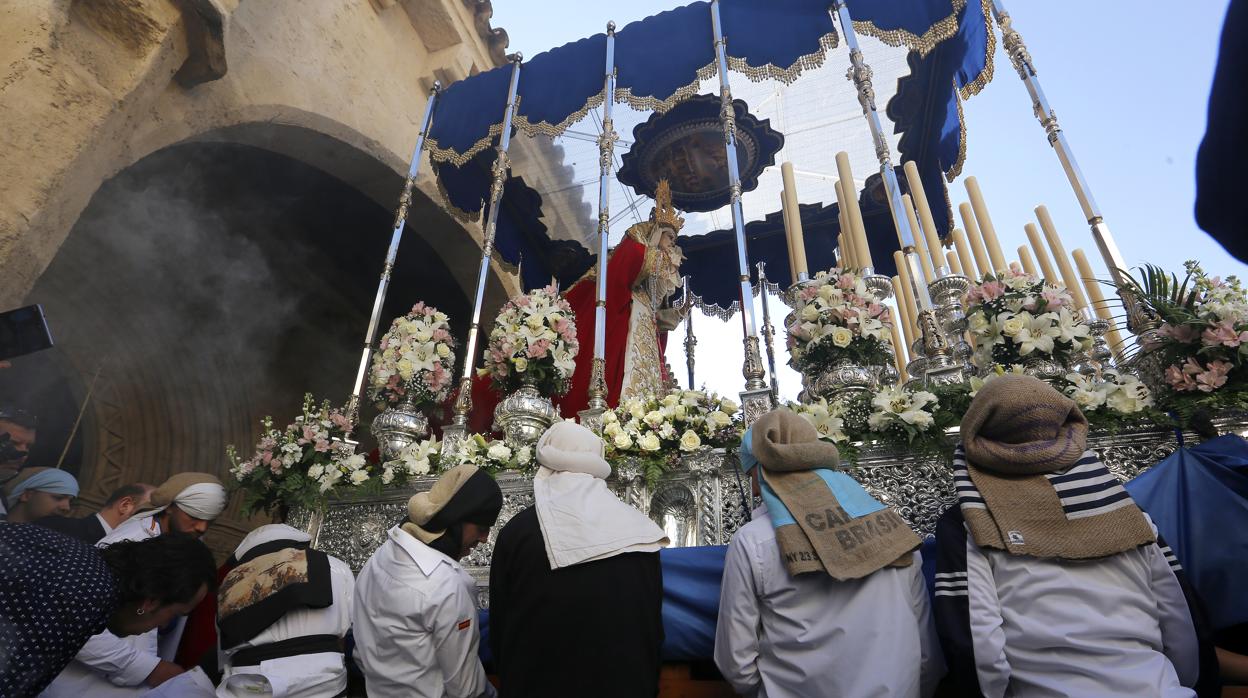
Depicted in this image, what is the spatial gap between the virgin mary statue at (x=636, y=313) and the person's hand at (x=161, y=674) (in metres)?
3.06

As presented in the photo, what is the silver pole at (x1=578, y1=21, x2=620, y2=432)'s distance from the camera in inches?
141

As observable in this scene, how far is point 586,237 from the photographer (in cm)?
779

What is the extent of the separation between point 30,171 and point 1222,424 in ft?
17.7

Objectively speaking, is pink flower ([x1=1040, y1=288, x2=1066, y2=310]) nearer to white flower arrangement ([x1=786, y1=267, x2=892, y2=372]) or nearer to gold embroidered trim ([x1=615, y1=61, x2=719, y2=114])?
white flower arrangement ([x1=786, y1=267, x2=892, y2=372])

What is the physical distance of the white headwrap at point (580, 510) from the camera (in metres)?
1.96

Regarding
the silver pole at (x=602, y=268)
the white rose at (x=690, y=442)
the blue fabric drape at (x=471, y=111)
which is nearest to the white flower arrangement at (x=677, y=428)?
the white rose at (x=690, y=442)

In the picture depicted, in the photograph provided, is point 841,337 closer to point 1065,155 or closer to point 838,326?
point 838,326

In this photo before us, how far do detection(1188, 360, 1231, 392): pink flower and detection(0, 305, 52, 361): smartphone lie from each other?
431 centimetres

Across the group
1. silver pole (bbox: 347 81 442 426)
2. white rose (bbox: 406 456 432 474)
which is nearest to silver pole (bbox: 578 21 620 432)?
white rose (bbox: 406 456 432 474)

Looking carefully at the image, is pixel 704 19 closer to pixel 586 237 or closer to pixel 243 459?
pixel 586 237

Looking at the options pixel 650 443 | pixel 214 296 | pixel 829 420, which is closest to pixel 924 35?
pixel 829 420

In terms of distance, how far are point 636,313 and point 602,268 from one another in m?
1.53

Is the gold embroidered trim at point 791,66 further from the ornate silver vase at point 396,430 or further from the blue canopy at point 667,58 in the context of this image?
the ornate silver vase at point 396,430

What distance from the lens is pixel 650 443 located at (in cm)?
300
